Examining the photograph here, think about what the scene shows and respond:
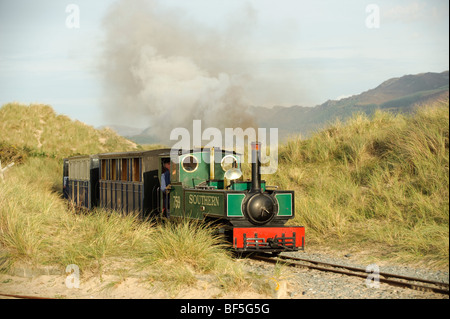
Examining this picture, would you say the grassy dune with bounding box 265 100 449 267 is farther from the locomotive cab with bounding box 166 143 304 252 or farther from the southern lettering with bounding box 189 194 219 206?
the southern lettering with bounding box 189 194 219 206

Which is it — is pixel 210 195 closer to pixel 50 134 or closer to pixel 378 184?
pixel 378 184

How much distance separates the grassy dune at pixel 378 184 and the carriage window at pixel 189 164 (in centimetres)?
319

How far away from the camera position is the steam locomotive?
30.1 ft

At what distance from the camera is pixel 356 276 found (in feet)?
26.5

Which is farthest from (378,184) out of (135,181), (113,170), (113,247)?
(113,170)

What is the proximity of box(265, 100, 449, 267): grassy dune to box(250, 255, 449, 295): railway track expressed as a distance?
103 cm

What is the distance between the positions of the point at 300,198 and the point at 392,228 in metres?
2.91

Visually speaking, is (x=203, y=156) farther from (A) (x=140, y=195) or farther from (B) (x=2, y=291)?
(B) (x=2, y=291)

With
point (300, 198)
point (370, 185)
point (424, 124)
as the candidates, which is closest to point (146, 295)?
point (300, 198)

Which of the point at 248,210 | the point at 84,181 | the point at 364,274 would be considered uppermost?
the point at 84,181

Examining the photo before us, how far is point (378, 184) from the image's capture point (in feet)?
43.1

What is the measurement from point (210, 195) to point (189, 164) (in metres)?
1.54

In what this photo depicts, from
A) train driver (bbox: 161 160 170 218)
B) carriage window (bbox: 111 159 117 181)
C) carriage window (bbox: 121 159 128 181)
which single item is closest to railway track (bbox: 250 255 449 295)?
train driver (bbox: 161 160 170 218)

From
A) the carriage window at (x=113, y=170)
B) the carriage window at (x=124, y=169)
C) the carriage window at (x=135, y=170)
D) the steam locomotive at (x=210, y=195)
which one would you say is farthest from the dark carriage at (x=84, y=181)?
the carriage window at (x=135, y=170)
